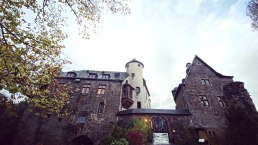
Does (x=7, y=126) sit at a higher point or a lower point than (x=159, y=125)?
lower

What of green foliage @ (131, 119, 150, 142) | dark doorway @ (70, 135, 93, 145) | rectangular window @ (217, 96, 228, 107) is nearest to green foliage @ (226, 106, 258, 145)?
rectangular window @ (217, 96, 228, 107)

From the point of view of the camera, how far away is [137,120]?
19.0 metres

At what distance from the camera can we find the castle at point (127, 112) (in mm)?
19438

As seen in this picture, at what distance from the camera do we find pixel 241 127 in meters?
17.6

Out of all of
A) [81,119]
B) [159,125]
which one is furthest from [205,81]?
[81,119]

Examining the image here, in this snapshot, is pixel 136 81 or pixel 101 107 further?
pixel 136 81

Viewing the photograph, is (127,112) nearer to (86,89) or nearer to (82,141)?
(82,141)

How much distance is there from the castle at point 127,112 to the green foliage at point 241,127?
3.35 feet

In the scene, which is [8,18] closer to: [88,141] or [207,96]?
[88,141]

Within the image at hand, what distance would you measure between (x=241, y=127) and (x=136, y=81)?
17204 mm

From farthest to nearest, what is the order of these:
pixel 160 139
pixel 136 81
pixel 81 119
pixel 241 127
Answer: pixel 136 81, pixel 81 119, pixel 160 139, pixel 241 127

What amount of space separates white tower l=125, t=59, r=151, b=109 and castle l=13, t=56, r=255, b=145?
270 cm

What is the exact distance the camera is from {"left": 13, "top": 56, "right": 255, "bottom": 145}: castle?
19.4 meters

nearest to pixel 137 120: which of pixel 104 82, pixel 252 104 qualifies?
pixel 104 82
